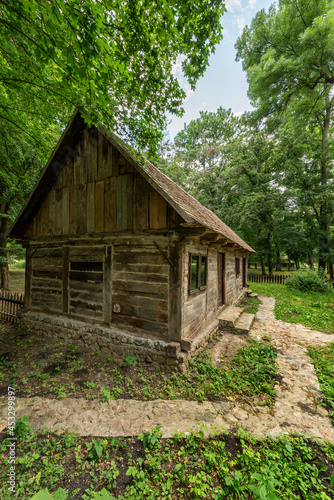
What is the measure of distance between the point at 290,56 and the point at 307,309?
1404cm

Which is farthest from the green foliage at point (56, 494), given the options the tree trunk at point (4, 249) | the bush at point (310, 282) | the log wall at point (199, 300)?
the bush at point (310, 282)

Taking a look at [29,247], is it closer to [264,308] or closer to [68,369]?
[68,369]

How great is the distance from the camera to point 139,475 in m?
2.32

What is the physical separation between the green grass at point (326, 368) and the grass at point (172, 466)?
1.32 meters

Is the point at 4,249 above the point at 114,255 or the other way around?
above

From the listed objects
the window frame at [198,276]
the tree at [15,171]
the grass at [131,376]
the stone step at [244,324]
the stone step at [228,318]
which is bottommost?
the grass at [131,376]

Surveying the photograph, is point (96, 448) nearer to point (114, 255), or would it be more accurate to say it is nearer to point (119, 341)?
point (119, 341)

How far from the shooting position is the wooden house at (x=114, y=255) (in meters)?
4.48

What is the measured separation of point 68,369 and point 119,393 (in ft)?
5.66

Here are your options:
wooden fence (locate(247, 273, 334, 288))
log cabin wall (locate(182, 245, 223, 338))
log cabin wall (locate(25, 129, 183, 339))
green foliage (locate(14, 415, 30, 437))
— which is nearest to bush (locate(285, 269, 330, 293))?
wooden fence (locate(247, 273, 334, 288))

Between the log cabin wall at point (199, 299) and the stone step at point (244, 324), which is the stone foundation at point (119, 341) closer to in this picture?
the log cabin wall at point (199, 299)

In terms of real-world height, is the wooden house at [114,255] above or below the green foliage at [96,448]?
above

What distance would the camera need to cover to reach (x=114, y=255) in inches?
214

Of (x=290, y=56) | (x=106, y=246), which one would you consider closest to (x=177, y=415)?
(x=106, y=246)
